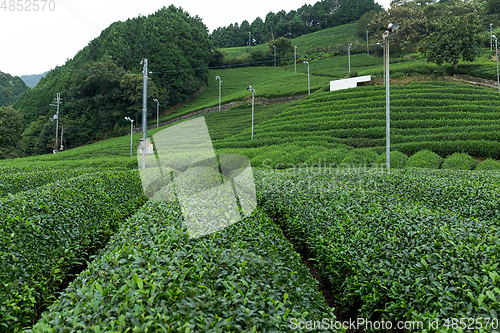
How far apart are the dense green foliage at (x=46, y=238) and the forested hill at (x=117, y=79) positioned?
2166 inches

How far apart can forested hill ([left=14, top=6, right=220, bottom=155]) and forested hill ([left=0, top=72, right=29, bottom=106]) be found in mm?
7767

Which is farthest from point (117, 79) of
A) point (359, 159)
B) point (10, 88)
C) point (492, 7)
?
point (492, 7)

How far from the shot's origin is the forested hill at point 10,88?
75.1m

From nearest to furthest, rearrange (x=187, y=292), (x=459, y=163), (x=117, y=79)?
(x=187, y=292) → (x=459, y=163) → (x=117, y=79)

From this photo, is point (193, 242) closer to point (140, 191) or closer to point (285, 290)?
point (285, 290)

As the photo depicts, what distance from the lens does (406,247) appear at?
374 centimetres

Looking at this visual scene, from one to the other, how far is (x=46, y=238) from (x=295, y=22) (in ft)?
419

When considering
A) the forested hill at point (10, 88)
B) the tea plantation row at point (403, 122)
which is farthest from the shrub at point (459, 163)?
the forested hill at point (10, 88)

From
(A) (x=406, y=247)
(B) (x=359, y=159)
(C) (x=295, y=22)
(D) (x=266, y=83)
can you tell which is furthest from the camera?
(C) (x=295, y=22)

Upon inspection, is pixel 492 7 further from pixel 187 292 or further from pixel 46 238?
pixel 46 238

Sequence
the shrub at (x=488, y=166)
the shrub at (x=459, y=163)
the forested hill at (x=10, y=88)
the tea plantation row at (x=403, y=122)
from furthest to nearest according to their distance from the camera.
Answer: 1. the forested hill at (x=10, y=88)
2. the tea plantation row at (x=403, y=122)
3. the shrub at (x=459, y=163)
4. the shrub at (x=488, y=166)

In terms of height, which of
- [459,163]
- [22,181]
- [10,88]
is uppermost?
[10,88]

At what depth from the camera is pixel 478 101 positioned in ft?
79.7

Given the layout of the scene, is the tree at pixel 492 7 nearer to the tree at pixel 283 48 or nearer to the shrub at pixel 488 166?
the tree at pixel 283 48
